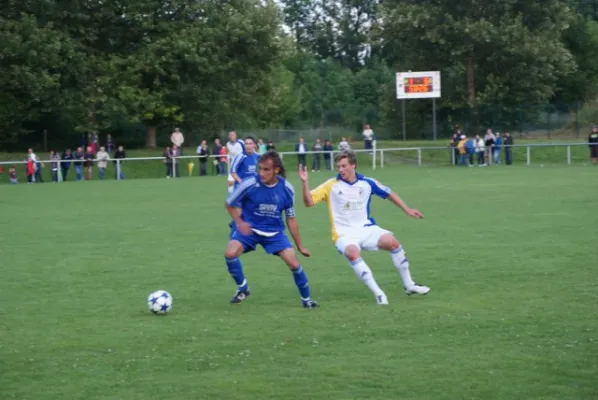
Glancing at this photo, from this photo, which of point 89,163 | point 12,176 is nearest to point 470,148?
point 89,163

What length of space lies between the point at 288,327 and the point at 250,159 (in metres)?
8.76

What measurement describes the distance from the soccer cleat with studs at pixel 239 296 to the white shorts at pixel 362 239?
3.28 feet

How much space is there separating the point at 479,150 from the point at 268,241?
35141mm

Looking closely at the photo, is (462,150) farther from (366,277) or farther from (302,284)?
(302,284)

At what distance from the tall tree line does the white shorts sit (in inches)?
1520

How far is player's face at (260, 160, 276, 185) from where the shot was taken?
9.65m

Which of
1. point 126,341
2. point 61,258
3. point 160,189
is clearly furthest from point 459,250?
point 160,189

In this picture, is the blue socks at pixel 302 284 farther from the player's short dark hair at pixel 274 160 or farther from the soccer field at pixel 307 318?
the player's short dark hair at pixel 274 160

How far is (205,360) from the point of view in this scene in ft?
24.2

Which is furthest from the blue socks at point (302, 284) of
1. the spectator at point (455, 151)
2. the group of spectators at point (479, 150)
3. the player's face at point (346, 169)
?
the spectator at point (455, 151)

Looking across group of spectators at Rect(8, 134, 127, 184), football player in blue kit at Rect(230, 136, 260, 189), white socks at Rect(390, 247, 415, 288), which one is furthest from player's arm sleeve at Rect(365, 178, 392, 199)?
group of spectators at Rect(8, 134, 127, 184)

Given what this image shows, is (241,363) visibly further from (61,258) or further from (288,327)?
(61,258)

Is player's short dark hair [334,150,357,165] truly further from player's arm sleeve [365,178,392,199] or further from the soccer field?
the soccer field

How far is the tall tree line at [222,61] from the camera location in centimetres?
4891
